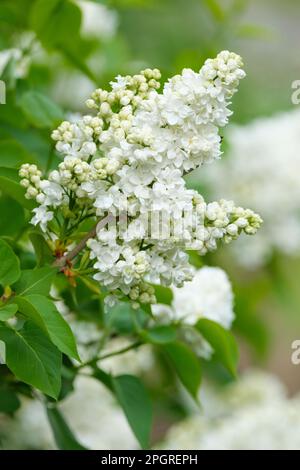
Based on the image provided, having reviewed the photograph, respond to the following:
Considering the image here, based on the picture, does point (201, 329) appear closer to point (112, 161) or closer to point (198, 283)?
point (198, 283)

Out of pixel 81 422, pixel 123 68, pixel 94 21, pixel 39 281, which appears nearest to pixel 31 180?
pixel 39 281

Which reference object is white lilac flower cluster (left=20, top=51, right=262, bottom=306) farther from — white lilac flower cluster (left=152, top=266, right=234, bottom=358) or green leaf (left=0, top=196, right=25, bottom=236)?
white lilac flower cluster (left=152, top=266, right=234, bottom=358)

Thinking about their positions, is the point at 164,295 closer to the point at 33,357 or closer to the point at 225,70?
the point at 33,357

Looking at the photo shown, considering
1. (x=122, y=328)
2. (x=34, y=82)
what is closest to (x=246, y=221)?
(x=122, y=328)

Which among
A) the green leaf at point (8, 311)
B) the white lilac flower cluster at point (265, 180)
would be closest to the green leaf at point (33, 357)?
the green leaf at point (8, 311)

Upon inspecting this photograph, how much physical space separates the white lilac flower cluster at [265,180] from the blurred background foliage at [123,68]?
0.45ft

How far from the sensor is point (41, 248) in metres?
1.39

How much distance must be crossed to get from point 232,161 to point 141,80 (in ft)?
5.84

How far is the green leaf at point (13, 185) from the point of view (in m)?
1.37

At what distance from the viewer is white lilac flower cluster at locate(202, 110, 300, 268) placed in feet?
10.2

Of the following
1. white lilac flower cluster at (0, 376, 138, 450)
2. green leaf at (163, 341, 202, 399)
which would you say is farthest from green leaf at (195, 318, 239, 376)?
white lilac flower cluster at (0, 376, 138, 450)

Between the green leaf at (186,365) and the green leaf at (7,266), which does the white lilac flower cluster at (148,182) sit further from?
the green leaf at (186,365)

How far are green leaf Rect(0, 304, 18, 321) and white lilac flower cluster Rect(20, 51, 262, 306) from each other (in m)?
0.13

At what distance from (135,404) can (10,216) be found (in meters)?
0.45
